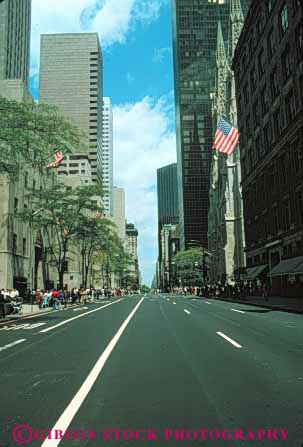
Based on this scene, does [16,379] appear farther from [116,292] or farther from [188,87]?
[188,87]

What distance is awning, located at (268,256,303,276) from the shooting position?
109ft

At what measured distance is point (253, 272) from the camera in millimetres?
50906

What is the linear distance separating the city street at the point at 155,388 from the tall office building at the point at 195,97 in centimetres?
14469

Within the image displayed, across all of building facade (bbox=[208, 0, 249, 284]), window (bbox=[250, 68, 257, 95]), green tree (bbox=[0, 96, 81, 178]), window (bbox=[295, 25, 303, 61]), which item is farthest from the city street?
building facade (bbox=[208, 0, 249, 284])

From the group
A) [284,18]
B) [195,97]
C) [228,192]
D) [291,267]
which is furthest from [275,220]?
[195,97]

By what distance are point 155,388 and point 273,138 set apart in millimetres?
41240

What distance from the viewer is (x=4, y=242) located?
45250 millimetres

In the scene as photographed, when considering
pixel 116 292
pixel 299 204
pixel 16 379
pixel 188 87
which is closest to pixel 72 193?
pixel 299 204

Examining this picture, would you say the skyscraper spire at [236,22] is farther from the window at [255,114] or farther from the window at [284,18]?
the window at [284,18]

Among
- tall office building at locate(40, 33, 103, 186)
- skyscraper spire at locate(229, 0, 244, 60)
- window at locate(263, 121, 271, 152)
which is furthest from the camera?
tall office building at locate(40, 33, 103, 186)

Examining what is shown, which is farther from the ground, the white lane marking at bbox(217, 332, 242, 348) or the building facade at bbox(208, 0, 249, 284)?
the building facade at bbox(208, 0, 249, 284)

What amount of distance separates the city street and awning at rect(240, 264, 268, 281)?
36440 millimetres

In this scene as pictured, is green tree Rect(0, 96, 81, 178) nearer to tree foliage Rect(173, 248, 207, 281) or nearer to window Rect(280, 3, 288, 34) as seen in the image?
window Rect(280, 3, 288, 34)

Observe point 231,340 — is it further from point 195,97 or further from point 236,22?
point 195,97
